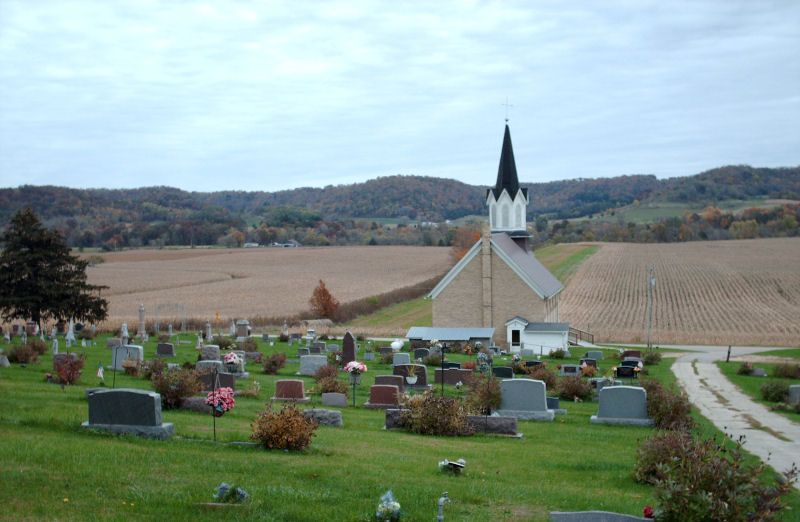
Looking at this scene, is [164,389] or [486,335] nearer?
[164,389]

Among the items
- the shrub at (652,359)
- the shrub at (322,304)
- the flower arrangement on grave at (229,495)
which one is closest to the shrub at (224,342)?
the shrub at (322,304)

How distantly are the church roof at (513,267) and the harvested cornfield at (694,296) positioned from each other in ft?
17.0

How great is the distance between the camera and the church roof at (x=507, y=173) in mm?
54062

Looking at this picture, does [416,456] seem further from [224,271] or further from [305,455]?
[224,271]

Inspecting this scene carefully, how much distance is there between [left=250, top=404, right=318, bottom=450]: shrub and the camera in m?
13.0

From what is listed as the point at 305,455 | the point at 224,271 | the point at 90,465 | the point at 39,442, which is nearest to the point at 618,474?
the point at 305,455

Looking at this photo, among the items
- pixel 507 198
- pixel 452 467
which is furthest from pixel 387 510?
pixel 507 198

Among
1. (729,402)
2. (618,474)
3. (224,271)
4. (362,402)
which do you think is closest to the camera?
(618,474)

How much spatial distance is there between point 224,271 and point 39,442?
93.7 meters

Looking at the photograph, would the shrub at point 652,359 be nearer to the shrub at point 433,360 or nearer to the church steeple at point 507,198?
the shrub at point 433,360

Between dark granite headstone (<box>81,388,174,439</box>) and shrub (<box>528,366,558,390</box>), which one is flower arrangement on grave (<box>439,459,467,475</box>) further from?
shrub (<box>528,366,558,390</box>)

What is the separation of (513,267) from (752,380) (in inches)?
719

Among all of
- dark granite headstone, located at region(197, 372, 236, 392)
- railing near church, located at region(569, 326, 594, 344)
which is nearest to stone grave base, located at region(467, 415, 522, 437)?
dark granite headstone, located at region(197, 372, 236, 392)

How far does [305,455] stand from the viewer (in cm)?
1284
